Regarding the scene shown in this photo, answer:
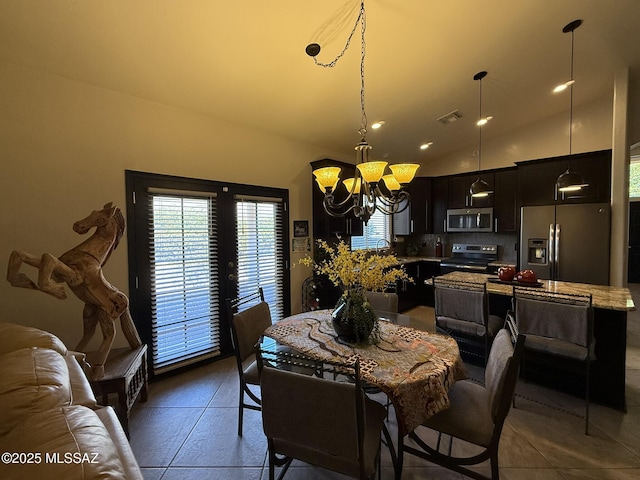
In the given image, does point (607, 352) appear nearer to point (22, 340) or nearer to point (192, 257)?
point (192, 257)

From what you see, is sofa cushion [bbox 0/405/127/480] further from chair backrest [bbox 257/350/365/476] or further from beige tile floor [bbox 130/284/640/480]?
beige tile floor [bbox 130/284/640/480]

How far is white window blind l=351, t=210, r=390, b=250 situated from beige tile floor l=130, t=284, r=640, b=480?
3.16 m

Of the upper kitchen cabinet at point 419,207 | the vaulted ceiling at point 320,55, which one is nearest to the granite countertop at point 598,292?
the vaulted ceiling at point 320,55

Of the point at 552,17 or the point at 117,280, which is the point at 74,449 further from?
the point at 552,17

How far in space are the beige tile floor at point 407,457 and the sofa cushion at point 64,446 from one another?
1149 millimetres

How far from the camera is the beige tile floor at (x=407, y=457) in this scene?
5.86 ft

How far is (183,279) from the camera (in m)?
3.04

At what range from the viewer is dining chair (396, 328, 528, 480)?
1391 millimetres

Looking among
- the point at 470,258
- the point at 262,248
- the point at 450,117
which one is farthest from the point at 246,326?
the point at 470,258

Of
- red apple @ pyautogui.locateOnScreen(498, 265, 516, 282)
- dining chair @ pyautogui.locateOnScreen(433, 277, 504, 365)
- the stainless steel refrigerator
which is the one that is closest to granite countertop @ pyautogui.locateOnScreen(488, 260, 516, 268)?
the stainless steel refrigerator

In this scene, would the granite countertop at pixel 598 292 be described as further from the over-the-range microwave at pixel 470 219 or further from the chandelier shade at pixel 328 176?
the over-the-range microwave at pixel 470 219

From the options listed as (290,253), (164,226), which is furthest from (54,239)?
(290,253)

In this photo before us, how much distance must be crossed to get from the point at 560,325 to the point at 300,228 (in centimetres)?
304

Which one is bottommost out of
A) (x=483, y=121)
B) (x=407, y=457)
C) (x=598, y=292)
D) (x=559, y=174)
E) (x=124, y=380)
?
(x=407, y=457)
